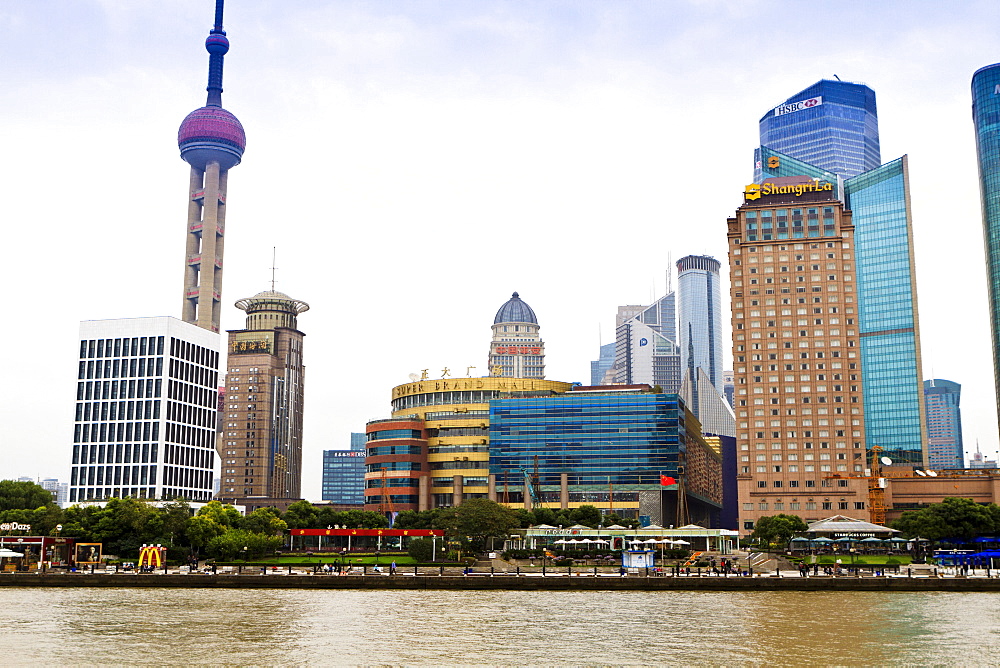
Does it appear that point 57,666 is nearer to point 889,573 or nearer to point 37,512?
point 889,573

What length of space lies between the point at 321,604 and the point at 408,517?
90.3m

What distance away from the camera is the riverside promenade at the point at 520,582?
10112 centimetres

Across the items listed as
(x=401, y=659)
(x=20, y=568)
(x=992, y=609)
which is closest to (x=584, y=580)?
(x=992, y=609)

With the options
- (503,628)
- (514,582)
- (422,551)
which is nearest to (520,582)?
(514,582)

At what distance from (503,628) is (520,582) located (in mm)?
33315

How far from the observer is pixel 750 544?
607 ft

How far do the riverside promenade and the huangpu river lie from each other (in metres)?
3.38

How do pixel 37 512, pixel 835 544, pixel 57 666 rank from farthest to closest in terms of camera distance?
pixel 37 512 → pixel 835 544 → pixel 57 666

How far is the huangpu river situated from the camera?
198 feet

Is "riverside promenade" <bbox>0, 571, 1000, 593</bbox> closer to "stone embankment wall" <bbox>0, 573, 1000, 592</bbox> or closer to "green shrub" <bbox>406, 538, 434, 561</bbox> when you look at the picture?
"stone embankment wall" <bbox>0, 573, 1000, 592</bbox>

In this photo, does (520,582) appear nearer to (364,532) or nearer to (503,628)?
(503,628)

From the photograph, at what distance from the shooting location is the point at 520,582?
10538cm

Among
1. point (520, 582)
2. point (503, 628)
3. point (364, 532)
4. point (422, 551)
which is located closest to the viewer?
point (503, 628)

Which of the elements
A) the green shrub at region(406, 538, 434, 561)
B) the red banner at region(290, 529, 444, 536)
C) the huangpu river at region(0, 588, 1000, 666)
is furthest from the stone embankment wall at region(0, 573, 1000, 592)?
the red banner at region(290, 529, 444, 536)
